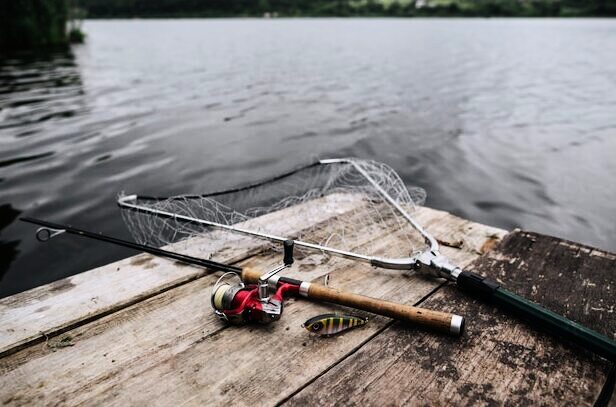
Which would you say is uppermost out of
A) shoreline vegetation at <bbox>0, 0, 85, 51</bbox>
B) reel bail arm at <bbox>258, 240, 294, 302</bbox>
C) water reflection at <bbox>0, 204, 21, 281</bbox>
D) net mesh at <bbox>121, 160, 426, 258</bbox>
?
shoreline vegetation at <bbox>0, 0, 85, 51</bbox>

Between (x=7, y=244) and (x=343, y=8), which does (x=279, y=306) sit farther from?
(x=343, y=8)

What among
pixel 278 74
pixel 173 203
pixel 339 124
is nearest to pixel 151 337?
pixel 173 203

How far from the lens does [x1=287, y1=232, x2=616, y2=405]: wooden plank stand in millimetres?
2270

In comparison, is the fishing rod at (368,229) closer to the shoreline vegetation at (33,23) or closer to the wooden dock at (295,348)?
the wooden dock at (295,348)

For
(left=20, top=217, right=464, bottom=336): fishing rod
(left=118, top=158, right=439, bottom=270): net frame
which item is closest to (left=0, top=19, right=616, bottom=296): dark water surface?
(left=118, top=158, right=439, bottom=270): net frame

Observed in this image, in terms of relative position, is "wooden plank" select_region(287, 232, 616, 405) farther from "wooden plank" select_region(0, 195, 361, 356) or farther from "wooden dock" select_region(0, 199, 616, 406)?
"wooden plank" select_region(0, 195, 361, 356)

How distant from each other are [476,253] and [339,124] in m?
10.6

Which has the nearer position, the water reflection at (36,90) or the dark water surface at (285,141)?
the dark water surface at (285,141)

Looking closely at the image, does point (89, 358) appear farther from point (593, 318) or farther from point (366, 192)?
point (366, 192)

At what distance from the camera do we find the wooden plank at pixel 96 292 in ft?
9.42

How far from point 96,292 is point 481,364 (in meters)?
2.75

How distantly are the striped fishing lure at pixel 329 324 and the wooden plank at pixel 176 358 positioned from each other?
2.1 inches

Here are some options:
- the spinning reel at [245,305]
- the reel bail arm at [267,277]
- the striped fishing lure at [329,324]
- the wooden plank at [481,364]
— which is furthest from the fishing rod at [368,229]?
the spinning reel at [245,305]

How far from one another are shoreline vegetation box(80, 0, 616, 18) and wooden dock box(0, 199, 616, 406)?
511 ft
